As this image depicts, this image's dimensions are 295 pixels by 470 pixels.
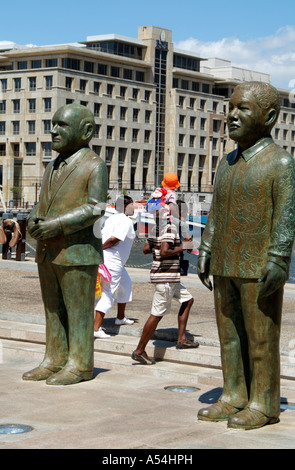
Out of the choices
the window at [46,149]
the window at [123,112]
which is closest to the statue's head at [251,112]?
the window at [46,149]

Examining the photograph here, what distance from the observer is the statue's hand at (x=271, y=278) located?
223 inches

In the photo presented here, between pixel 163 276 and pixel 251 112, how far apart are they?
266 cm

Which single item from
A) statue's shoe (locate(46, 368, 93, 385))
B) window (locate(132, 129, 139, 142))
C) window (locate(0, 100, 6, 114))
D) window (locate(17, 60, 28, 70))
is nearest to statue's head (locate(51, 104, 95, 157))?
statue's shoe (locate(46, 368, 93, 385))

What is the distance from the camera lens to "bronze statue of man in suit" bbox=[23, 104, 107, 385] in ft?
23.2

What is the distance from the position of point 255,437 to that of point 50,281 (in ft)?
8.06

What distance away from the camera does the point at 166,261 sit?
8.28 metres

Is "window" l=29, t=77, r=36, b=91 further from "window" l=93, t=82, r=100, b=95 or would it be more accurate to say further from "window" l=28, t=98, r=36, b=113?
"window" l=93, t=82, r=100, b=95

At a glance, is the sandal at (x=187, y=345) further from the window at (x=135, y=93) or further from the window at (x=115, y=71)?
the window at (x=135, y=93)

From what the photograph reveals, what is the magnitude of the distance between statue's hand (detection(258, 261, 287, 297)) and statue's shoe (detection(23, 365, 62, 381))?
7.91 ft

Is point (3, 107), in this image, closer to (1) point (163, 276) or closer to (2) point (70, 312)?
(1) point (163, 276)

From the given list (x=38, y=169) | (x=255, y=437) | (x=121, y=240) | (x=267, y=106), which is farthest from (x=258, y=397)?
(x=38, y=169)

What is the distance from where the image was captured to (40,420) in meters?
6.04
